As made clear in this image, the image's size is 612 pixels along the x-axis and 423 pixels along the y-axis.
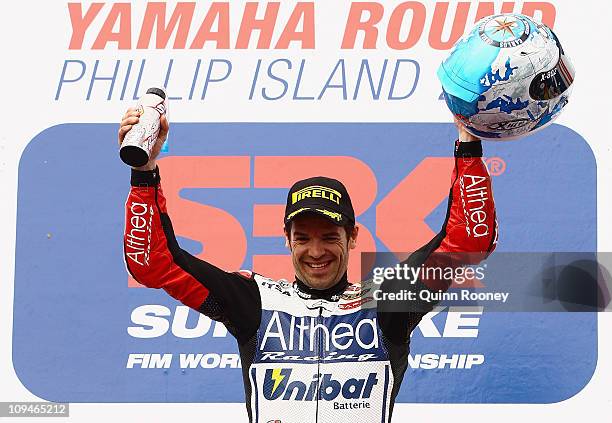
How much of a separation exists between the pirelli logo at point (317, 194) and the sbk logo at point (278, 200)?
2.37 ft

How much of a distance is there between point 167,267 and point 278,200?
867 millimetres

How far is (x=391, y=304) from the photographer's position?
227cm

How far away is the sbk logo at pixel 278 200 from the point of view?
301 cm

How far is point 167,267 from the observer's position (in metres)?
2.20

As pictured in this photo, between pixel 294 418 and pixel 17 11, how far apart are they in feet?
5.36

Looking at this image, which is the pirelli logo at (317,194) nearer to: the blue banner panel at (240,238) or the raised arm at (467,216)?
the raised arm at (467,216)

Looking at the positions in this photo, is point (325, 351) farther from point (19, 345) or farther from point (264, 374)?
point (19, 345)

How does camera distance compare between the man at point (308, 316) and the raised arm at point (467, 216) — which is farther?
the man at point (308, 316)

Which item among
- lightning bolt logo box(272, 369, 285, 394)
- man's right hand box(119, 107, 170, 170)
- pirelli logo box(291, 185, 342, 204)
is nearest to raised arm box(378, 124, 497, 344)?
pirelli logo box(291, 185, 342, 204)

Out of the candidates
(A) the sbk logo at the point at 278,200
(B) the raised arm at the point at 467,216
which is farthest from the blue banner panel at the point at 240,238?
(B) the raised arm at the point at 467,216

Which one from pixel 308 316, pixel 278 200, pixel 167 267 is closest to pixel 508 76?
pixel 308 316

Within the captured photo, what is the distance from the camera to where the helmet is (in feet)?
6.37

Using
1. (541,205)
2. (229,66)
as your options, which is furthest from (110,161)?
(541,205)

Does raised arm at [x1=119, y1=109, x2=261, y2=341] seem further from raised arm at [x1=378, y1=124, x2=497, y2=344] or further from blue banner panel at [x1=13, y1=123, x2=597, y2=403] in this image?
blue banner panel at [x1=13, y1=123, x2=597, y2=403]
